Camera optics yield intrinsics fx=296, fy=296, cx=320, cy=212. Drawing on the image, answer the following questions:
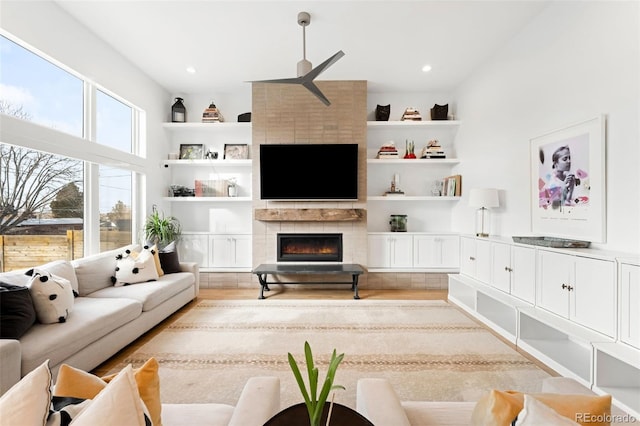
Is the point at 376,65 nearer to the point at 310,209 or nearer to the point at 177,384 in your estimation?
the point at 310,209

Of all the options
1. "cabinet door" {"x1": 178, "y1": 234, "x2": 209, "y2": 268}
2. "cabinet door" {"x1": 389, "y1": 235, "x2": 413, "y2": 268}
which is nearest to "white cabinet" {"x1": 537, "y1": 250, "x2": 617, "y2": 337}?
"cabinet door" {"x1": 389, "y1": 235, "x2": 413, "y2": 268}

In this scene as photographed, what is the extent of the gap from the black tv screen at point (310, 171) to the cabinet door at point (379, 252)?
0.74 m

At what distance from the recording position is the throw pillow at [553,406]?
76cm

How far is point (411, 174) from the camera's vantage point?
195 inches

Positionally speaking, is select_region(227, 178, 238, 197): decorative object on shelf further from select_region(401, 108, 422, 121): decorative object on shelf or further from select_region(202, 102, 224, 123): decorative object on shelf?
Answer: select_region(401, 108, 422, 121): decorative object on shelf

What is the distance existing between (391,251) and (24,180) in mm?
4295

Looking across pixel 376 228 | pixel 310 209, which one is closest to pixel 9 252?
pixel 310 209

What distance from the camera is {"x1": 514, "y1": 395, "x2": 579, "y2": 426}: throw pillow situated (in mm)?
669

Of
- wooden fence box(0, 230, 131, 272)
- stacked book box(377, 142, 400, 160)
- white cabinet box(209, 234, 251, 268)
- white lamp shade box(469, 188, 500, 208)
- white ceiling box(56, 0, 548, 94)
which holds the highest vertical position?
white ceiling box(56, 0, 548, 94)

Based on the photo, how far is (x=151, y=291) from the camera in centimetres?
294

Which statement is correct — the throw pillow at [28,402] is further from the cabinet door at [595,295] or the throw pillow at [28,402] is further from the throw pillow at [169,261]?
the throw pillow at [169,261]

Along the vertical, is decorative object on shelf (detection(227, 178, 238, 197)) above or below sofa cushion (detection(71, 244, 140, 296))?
above

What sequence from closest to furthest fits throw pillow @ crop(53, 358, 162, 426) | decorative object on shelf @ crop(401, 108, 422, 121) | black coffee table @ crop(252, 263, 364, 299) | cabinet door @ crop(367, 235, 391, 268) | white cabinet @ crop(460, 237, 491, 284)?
throw pillow @ crop(53, 358, 162, 426), white cabinet @ crop(460, 237, 491, 284), black coffee table @ crop(252, 263, 364, 299), cabinet door @ crop(367, 235, 391, 268), decorative object on shelf @ crop(401, 108, 422, 121)

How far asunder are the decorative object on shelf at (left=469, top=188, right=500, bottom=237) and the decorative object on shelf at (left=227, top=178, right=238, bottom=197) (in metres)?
3.46
